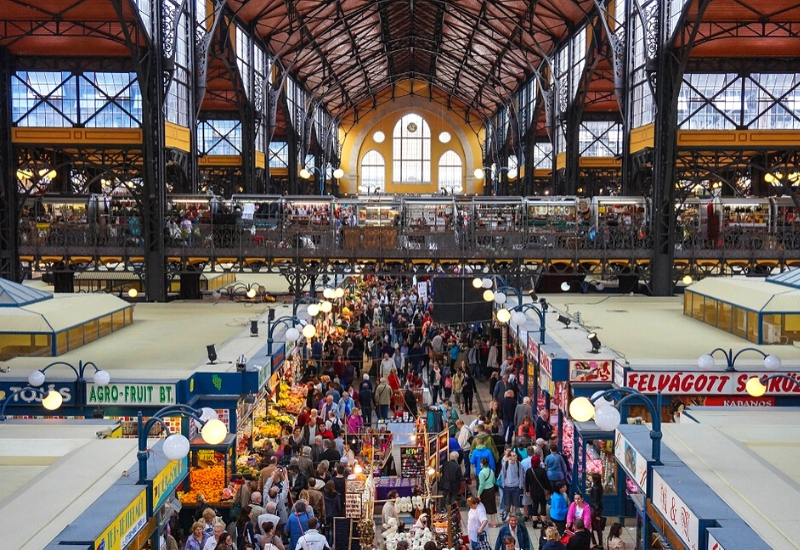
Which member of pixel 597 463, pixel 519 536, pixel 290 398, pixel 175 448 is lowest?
pixel 519 536

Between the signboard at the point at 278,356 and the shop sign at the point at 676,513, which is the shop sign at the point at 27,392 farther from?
the shop sign at the point at 676,513

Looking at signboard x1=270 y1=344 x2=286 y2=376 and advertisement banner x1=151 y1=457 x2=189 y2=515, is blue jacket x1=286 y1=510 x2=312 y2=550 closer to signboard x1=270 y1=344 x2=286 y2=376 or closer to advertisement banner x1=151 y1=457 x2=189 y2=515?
advertisement banner x1=151 y1=457 x2=189 y2=515

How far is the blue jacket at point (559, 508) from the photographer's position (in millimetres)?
11211

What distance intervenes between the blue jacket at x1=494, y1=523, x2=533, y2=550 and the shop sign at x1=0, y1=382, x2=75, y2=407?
630cm

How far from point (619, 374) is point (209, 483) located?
20.8 ft

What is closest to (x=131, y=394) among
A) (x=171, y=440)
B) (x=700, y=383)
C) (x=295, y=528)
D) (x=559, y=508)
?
(x=295, y=528)

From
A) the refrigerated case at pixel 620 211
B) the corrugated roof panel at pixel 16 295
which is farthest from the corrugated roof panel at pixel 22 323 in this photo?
the refrigerated case at pixel 620 211

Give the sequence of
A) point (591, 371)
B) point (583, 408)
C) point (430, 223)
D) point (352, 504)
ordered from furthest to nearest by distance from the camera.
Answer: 1. point (430, 223)
2. point (591, 371)
3. point (352, 504)
4. point (583, 408)

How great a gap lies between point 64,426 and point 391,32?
4253 cm

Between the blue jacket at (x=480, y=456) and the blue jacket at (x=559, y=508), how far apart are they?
5.78ft

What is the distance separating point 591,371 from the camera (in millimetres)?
13367

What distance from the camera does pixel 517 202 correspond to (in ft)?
86.7

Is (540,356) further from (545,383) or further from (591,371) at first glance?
(591,371)

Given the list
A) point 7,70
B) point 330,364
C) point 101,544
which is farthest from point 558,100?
point 101,544
